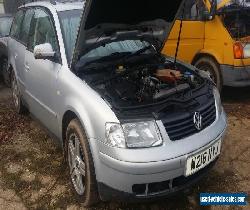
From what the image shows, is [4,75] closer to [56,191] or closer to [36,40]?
[36,40]

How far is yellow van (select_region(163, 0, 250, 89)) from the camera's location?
5574 millimetres

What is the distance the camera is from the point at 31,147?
462 cm

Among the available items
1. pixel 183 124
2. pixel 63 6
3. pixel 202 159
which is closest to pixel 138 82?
pixel 183 124

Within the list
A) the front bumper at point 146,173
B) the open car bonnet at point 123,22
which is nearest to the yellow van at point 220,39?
the open car bonnet at point 123,22

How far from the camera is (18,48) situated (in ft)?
16.6

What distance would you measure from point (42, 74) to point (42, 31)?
605 mm

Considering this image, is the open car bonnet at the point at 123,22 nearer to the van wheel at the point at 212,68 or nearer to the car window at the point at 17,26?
the van wheel at the point at 212,68

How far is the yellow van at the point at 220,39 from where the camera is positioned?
18.3ft

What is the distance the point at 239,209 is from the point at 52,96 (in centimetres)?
217

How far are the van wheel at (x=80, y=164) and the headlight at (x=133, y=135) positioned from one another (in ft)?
1.13

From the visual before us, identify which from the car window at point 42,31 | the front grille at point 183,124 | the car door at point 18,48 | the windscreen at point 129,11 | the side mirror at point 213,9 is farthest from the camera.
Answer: the side mirror at point 213,9

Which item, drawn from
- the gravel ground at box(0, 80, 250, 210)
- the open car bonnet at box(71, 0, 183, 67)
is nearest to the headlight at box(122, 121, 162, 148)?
the gravel ground at box(0, 80, 250, 210)

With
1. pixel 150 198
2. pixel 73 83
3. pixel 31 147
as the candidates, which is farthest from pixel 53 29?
pixel 150 198

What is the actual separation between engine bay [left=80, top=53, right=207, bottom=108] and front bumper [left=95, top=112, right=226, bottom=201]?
450mm
